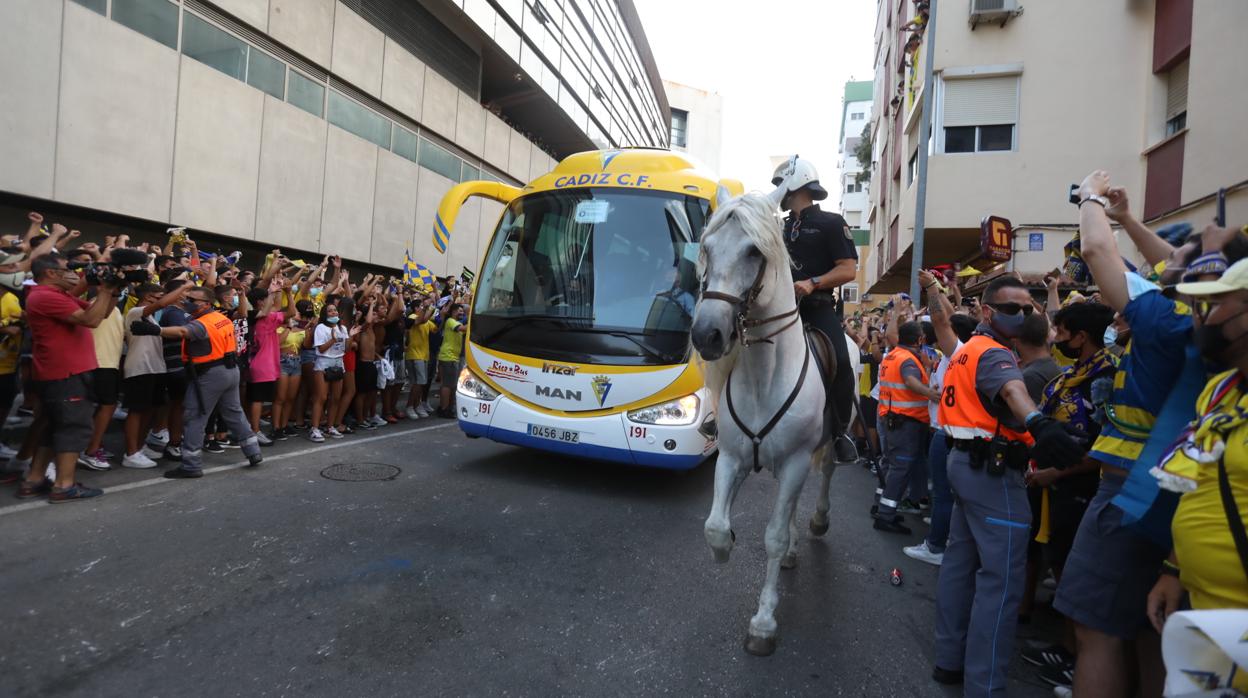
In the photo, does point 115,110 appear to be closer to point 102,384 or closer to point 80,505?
point 102,384

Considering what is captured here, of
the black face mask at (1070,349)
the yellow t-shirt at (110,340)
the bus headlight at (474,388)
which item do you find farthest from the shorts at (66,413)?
the black face mask at (1070,349)

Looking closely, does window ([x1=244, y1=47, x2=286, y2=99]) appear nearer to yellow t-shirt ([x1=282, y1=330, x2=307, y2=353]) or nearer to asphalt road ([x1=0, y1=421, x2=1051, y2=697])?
yellow t-shirt ([x1=282, y1=330, x2=307, y2=353])

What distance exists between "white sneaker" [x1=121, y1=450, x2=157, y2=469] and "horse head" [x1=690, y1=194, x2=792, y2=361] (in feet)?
19.5

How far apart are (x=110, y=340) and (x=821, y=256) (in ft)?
21.2

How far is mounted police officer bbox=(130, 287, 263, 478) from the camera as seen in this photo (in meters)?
5.77

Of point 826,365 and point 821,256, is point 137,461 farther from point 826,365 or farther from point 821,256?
point 821,256

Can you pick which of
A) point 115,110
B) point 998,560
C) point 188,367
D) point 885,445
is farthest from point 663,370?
point 115,110

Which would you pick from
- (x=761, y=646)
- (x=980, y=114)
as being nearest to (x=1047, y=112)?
(x=980, y=114)

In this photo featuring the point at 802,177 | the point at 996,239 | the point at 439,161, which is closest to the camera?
the point at 802,177

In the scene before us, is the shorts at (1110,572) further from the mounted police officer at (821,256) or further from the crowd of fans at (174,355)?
the crowd of fans at (174,355)

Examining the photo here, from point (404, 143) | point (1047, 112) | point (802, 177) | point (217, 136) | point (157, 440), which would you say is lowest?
point (157, 440)

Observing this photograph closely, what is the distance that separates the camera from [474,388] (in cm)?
627

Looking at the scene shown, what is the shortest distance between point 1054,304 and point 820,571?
277cm

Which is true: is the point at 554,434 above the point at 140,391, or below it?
below
